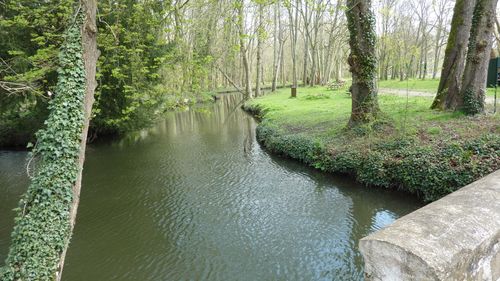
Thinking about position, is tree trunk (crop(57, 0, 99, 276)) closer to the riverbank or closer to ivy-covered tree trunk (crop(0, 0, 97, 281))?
ivy-covered tree trunk (crop(0, 0, 97, 281))

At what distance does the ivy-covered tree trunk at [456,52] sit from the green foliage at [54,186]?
11.9 metres

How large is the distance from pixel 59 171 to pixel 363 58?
393 inches

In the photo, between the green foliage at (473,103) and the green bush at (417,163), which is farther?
the green foliage at (473,103)

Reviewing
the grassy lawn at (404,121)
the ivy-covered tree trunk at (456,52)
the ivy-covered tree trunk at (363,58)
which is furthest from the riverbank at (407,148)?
the ivy-covered tree trunk at (456,52)

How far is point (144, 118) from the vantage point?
709 inches

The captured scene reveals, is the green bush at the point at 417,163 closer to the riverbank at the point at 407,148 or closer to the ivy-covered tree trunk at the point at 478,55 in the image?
the riverbank at the point at 407,148

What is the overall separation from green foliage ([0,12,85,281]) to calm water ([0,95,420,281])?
1624mm

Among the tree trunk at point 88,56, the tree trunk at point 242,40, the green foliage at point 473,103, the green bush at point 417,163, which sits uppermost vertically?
the tree trunk at point 242,40

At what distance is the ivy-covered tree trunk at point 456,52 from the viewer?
39.2 ft

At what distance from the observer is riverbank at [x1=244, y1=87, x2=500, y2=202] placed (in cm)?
772

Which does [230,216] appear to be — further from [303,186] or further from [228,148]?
[228,148]

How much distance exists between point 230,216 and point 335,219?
8.70 ft

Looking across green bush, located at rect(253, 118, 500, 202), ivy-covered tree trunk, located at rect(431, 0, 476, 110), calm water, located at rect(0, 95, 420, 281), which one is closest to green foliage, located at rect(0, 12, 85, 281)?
calm water, located at rect(0, 95, 420, 281)

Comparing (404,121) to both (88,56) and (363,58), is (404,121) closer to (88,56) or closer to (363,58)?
(363,58)
